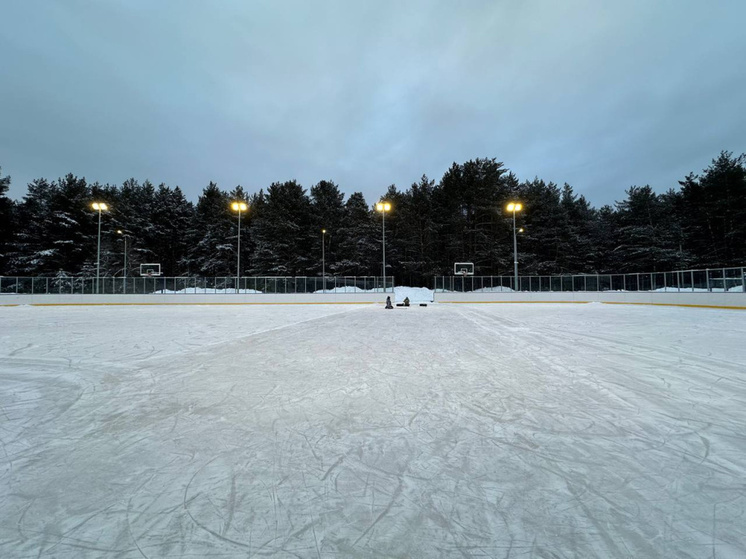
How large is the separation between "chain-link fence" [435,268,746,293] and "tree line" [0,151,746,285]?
10466 millimetres

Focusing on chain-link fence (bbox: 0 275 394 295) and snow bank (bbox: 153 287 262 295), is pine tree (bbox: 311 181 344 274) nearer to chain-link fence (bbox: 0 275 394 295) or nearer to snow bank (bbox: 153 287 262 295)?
chain-link fence (bbox: 0 275 394 295)

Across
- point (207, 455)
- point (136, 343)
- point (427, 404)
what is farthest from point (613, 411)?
point (136, 343)

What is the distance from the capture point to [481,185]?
1702 inches

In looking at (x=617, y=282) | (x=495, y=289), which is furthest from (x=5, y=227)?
(x=617, y=282)

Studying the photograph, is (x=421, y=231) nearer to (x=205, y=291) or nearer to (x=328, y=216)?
(x=328, y=216)

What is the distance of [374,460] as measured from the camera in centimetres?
255

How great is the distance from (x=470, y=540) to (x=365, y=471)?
85cm

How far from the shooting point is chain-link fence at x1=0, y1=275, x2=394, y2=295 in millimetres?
29172

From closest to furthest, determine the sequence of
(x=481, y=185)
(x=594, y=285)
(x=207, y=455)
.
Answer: (x=207, y=455)
(x=594, y=285)
(x=481, y=185)

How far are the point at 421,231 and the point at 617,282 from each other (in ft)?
76.6

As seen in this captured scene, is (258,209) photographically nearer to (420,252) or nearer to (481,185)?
(420,252)

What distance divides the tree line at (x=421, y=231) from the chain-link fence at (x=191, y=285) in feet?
47.1

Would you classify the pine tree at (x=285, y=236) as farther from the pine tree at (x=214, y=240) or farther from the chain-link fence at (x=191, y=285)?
the chain-link fence at (x=191, y=285)

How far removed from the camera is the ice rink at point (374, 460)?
176cm
